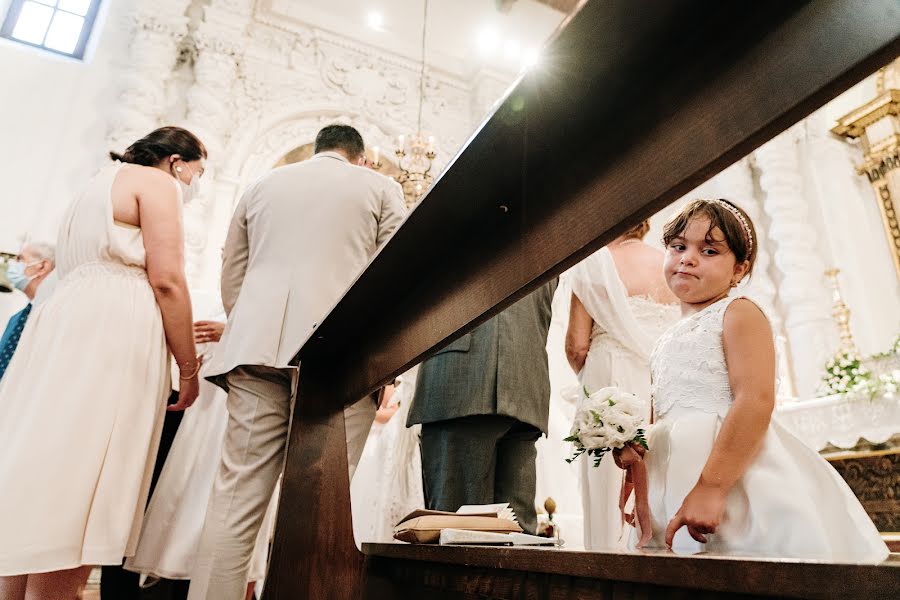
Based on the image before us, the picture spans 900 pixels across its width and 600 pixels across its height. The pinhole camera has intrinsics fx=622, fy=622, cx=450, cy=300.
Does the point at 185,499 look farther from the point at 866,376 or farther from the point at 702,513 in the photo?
the point at 866,376

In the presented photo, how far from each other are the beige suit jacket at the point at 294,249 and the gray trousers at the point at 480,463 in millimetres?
547

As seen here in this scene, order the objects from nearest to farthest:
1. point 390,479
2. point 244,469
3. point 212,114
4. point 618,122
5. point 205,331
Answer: point 618,122 → point 244,469 → point 205,331 → point 390,479 → point 212,114

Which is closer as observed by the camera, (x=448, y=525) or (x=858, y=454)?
(x=448, y=525)

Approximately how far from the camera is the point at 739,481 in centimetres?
119

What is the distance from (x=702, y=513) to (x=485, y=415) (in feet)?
2.89

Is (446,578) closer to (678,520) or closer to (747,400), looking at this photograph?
(678,520)

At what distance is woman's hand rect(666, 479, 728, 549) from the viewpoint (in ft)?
3.65

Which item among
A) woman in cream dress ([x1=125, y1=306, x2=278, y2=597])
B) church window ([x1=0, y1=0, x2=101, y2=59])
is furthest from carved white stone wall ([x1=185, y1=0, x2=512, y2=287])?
woman in cream dress ([x1=125, y1=306, x2=278, y2=597])

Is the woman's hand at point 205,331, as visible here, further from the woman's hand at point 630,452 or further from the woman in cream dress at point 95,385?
the woman's hand at point 630,452

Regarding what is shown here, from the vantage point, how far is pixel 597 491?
6.99ft

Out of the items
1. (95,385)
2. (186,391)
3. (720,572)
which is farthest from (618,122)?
(186,391)

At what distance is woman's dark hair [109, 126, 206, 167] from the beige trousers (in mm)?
925

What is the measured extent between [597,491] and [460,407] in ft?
2.02

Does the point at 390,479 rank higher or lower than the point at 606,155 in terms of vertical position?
lower
